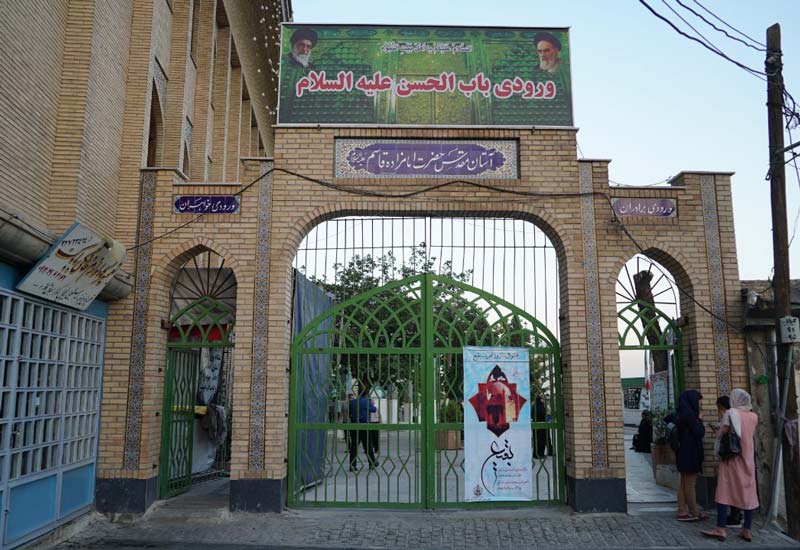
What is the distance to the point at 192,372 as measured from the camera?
31.3ft

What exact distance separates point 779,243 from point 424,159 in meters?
4.26

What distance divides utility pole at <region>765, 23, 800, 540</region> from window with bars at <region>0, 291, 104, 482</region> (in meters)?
7.71

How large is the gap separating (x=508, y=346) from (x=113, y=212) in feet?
17.2

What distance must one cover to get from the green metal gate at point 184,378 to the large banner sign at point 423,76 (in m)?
2.75

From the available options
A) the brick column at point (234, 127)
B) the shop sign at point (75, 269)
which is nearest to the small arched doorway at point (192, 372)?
the shop sign at point (75, 269)

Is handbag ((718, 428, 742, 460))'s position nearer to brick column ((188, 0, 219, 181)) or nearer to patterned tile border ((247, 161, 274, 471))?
patterned tile border ((247, 161, 274, 471))

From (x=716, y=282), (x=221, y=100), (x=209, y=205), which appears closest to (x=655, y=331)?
(x=716, y=282)

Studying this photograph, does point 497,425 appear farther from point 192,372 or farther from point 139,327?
point 139,327

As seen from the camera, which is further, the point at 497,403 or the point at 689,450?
the point at 497,403

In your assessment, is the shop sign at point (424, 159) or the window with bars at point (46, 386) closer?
the window with bars at point (46, 386)

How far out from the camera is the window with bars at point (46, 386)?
5.93m

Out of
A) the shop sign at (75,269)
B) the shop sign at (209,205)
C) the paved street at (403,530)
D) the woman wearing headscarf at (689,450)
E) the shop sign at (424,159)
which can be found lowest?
the paved street at (403,530)

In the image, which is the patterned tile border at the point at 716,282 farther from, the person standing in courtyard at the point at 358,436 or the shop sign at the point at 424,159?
the person standing in courtyard at the point at 358,436

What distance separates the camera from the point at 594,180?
338 inches
